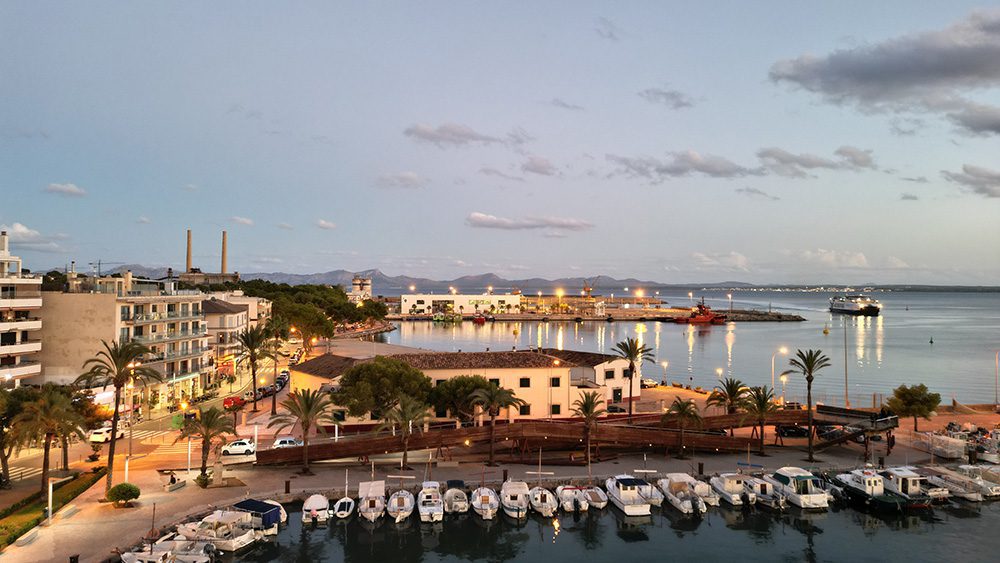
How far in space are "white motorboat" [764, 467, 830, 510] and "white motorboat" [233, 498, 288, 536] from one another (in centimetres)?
3308

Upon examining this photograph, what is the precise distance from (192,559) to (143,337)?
41509mm

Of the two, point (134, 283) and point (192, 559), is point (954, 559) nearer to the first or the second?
point (192, 559)

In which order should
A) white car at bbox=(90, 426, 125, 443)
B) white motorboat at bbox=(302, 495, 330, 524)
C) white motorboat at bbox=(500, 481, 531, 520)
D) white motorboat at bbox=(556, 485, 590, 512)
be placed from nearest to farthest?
1. white motorboat at bbox=(302, 495, 330, 524)
2. white motorboat at bbox=(500, 481, 531, 520)
3. white motorboat at bbox=(556, 485, 590, 512)
4. white car at bbox=(90, 426, 125, 443)

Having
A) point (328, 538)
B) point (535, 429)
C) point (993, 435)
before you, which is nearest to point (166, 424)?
point (328, 538)

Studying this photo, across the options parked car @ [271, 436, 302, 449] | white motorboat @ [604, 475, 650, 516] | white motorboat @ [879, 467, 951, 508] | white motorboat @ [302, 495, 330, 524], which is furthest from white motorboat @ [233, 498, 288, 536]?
white motorboat @ [879, 467, 951, 508]

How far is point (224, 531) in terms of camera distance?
117 feet

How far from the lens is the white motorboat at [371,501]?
1565 inches

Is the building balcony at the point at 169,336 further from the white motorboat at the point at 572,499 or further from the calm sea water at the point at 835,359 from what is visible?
the calm sea water at the point at 835,359

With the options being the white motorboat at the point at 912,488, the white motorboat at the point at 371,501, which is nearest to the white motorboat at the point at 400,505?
the white motorboat at the point at 371,501

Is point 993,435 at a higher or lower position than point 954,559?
higher

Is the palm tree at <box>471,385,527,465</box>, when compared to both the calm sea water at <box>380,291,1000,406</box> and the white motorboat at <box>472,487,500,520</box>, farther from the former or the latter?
the calm sea water at <box>380,291,1000,406</box>

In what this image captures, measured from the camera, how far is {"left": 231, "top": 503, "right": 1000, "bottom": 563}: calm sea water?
3716cm

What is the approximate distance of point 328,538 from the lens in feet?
126

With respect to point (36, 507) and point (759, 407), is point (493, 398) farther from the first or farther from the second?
point (36, 507)
